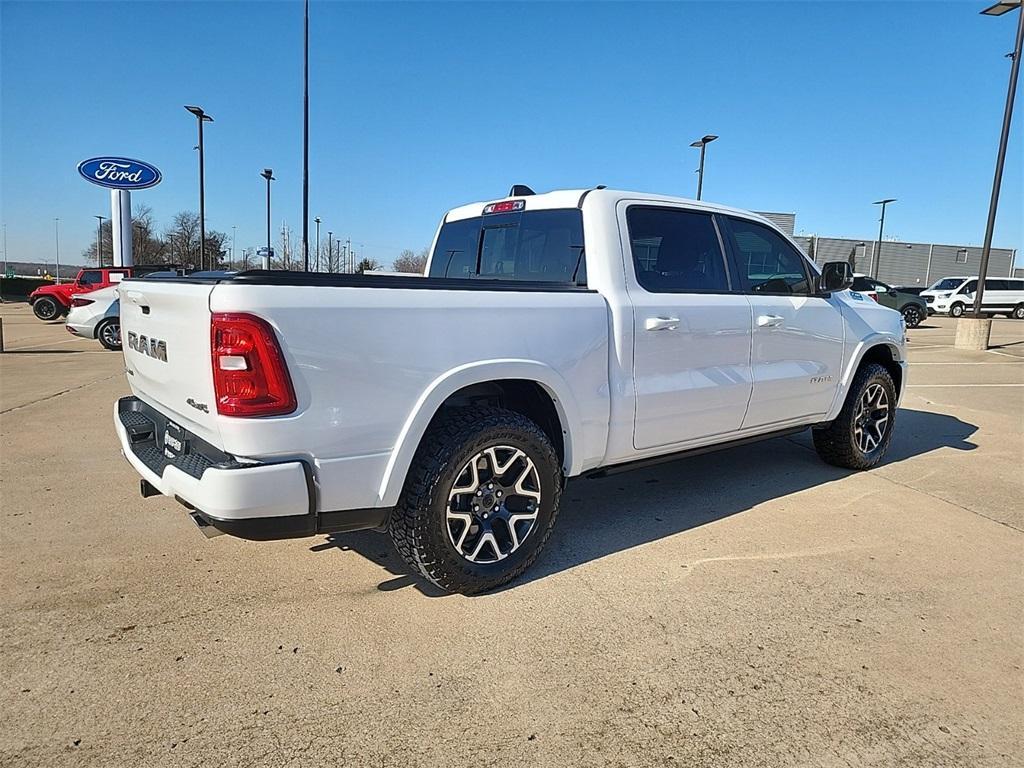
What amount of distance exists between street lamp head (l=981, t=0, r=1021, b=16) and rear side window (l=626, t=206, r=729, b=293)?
1480cm

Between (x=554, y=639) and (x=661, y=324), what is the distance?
5.54 feet

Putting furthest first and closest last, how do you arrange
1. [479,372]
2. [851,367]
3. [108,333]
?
Answer: 1. [108,333]
2. [851,367]
3. [479,372]

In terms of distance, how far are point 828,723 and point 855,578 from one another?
1.29 meters

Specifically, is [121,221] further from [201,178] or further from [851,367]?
[851,367]

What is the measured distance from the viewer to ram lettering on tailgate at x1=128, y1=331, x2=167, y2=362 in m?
2.93

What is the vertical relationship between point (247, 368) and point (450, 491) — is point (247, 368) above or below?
above

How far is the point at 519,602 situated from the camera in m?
3.10

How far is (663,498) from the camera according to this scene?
4.59 metres

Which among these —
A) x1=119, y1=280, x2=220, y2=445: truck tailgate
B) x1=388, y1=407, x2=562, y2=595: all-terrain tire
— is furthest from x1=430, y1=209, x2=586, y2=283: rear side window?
x1=119, y1=280, x2=220, y2=445: truck tailgate

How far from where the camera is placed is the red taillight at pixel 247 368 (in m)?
2.41

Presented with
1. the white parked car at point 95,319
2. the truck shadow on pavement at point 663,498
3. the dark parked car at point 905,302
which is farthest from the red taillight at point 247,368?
the dark parked car at point 905,302

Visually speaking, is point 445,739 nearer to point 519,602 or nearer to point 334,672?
point 334,672

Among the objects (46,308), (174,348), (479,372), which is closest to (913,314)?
(479,372)

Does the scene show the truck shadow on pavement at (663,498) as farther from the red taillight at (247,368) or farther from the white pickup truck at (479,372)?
the red taillight at (247,368)
